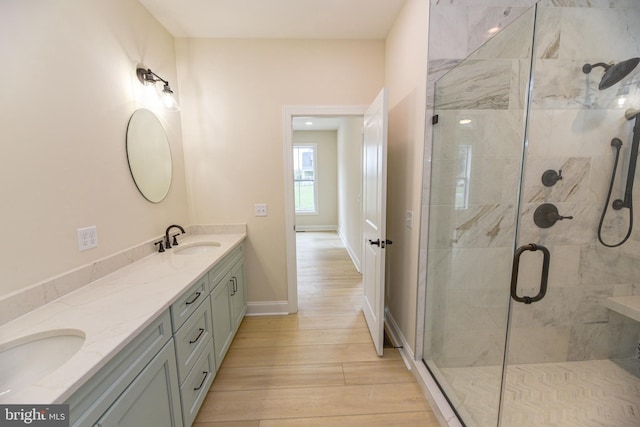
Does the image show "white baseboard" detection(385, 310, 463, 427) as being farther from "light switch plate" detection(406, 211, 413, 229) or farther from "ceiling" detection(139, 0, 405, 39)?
"ceiling" detection(139, 0, 405, 39)

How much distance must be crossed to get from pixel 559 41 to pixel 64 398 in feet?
9.62

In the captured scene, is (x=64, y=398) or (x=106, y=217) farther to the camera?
(x=106, y=217)

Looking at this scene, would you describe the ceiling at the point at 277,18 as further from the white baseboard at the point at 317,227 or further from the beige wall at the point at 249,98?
the white baseboard at the point at 317,227

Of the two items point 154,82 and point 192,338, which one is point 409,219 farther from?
point 154,82

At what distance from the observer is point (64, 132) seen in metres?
1.24

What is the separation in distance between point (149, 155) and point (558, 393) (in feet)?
11.0

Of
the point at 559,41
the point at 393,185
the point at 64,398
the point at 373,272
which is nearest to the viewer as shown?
the point at 64,398

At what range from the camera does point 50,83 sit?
118 cm

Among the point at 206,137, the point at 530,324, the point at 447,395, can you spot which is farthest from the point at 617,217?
the point at 206,137

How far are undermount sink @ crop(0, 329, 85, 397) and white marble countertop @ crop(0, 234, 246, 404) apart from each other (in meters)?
0.02

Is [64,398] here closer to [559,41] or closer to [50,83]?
[50,83]

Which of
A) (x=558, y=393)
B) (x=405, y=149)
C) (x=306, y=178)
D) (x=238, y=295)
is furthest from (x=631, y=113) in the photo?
(x=306, y=178)

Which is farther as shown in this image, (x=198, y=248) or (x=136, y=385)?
(x=198, y=248)

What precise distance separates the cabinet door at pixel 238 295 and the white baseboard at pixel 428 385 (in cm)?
145
